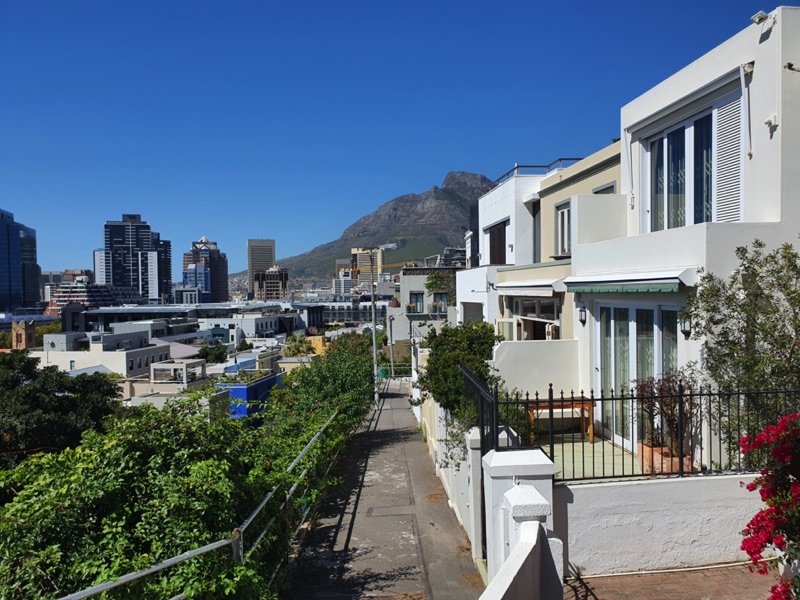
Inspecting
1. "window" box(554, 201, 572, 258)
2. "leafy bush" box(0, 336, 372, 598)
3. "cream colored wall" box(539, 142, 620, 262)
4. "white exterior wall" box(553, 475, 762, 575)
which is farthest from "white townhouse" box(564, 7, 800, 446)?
"leafy bush" box(0, 336, 372, 598)

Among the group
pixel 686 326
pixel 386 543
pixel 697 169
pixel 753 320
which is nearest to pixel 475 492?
pixel 386 543

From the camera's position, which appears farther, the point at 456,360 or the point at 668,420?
the point at 456,360

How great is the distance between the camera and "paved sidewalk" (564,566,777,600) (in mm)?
5465

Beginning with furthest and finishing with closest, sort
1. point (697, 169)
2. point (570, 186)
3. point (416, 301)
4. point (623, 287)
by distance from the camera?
point (416, 301)
point (570, 186)
point (697, 169)
point (623, 287)

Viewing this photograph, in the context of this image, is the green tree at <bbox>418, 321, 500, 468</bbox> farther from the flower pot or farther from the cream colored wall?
the cream colored wall

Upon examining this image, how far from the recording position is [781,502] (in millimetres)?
4059

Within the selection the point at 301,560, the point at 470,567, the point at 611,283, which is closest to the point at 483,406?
the point at 470,567

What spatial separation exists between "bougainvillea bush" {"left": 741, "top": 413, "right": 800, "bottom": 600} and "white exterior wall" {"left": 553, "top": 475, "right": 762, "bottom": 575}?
5.13 ft

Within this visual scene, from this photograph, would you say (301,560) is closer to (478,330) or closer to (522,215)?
(478,330)

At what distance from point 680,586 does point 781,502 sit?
2092 millimetres

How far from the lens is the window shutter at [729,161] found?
7629 millimetres

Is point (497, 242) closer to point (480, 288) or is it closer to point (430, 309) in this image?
point (480, 288)

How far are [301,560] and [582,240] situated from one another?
714 centimetres

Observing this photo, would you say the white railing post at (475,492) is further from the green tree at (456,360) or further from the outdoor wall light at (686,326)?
the outdoor wall light at (686,326)
